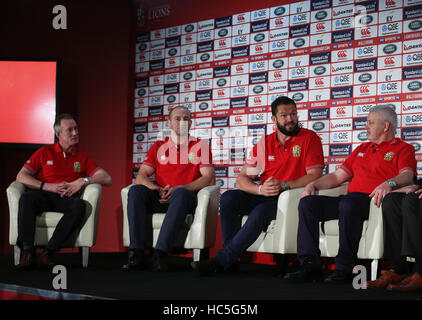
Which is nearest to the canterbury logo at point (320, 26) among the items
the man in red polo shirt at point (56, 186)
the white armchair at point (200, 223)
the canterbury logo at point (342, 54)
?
the canterbury logo at point (342, 54)

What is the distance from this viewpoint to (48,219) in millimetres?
4168

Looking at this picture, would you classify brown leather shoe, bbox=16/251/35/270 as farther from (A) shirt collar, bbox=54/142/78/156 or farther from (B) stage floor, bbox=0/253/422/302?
(A) shirt collar, bbox=54/142/78/156

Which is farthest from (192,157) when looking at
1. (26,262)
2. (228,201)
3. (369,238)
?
(369,238)

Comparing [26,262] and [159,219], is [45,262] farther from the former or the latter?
[159,219]

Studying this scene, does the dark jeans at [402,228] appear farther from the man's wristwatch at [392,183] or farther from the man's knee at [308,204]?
the man's knee at [308,204]

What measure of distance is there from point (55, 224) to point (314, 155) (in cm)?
205

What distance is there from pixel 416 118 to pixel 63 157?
290cm

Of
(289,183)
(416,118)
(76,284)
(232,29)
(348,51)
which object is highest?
(232,29)

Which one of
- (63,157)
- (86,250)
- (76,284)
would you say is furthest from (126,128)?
(76,284)

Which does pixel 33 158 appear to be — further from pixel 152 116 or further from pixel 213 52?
pixel 213 52

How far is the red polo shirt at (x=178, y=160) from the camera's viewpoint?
14.6ft

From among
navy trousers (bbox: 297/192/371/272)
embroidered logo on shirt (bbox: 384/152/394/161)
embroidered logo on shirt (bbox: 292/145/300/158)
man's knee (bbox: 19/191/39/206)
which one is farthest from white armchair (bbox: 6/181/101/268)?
embroidered logo on shirt (bbox: 384/152/394/161)

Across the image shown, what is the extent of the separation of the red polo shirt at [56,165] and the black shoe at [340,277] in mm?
2252

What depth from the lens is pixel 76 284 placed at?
3182 mm
